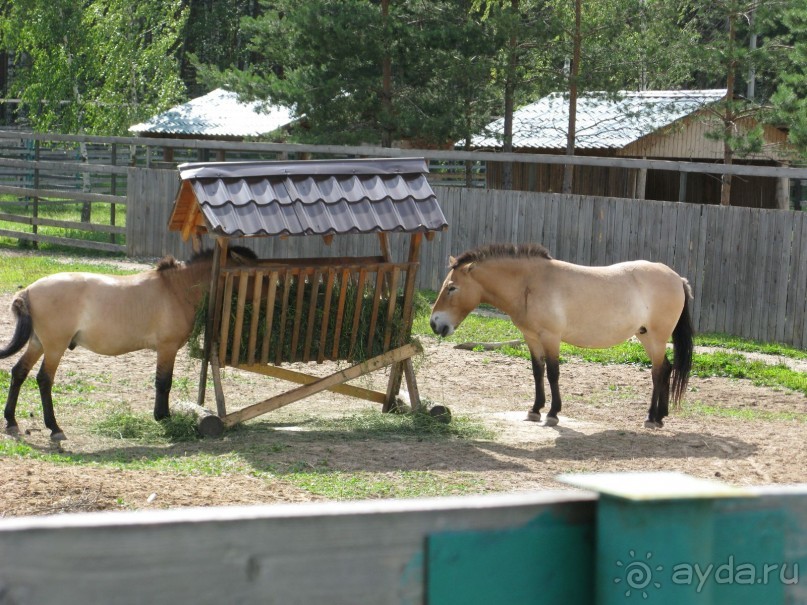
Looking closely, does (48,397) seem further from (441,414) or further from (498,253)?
(498,253)

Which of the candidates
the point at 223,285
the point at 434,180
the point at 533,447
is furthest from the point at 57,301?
the point at 434,180

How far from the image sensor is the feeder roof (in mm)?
8477

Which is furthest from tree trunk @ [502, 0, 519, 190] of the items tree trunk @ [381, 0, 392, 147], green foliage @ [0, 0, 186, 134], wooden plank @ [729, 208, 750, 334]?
green foliage @ [0, 0, 186, 134]

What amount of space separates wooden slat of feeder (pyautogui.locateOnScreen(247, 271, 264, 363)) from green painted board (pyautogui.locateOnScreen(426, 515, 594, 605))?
715 centimetres

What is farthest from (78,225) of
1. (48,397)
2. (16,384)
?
(48,397)

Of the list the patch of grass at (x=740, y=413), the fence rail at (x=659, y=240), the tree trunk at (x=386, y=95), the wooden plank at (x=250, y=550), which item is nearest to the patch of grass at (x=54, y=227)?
the fence rail at (x=659, y=240)

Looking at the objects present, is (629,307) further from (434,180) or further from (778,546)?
(434,180)

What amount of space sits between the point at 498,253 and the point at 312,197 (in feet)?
6.19

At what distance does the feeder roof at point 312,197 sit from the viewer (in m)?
8.48

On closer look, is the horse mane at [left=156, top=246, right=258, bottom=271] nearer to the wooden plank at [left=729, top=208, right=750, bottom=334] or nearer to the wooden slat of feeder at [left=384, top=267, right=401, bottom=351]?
the wooden slat of feeder at [left=384, top=267, right=401, bottom=351]

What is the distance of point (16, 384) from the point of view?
8.31m

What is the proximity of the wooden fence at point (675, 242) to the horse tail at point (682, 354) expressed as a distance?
4.13 metres

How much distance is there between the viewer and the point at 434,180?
2672cm

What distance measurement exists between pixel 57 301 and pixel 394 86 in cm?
1339
